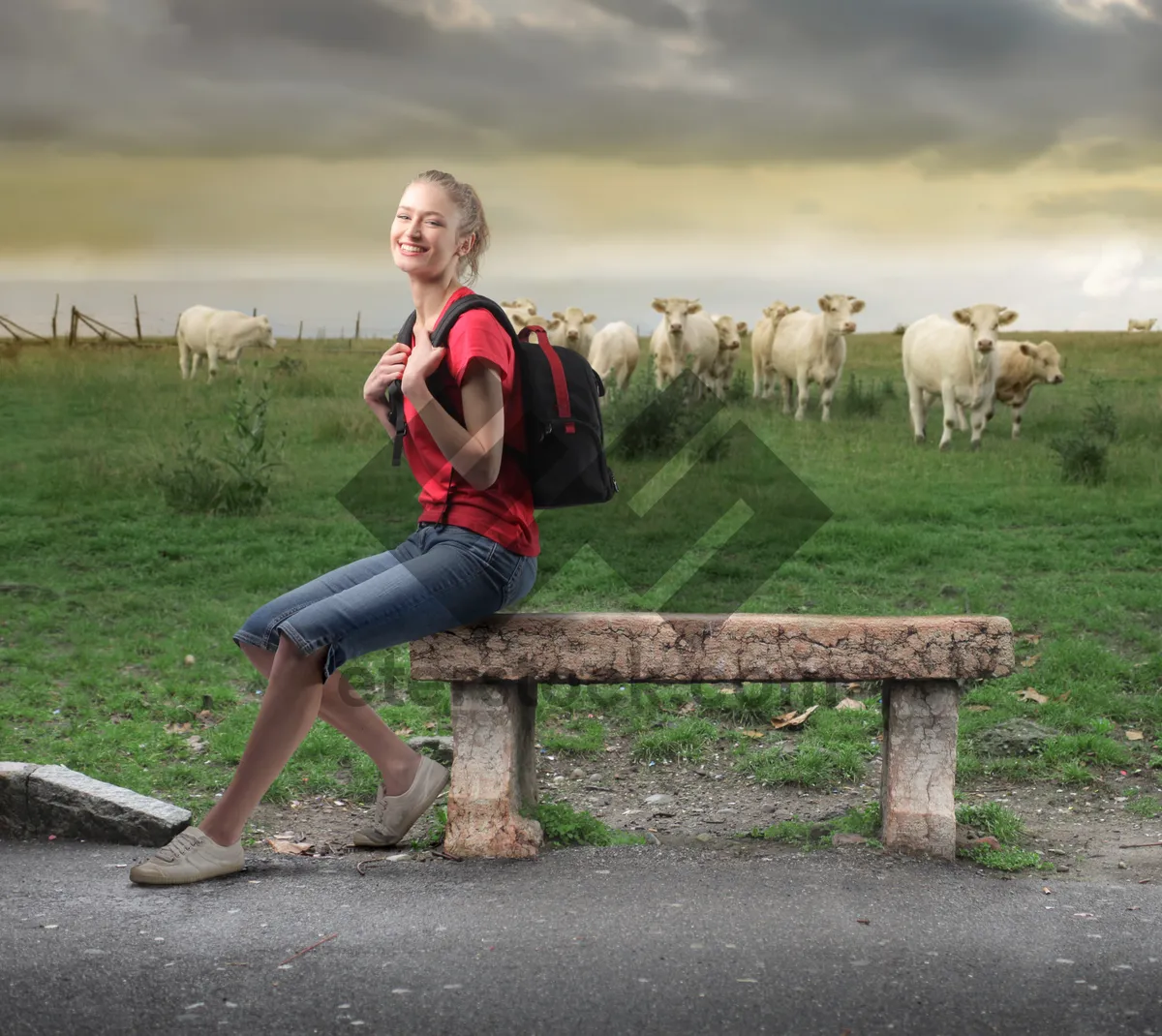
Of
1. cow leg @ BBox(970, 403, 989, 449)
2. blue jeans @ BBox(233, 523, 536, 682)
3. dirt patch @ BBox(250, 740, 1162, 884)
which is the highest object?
cow leg @ BBox(970, 403, 989, 449)

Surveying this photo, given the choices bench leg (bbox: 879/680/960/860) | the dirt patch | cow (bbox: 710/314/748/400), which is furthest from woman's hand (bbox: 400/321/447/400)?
cow (bbox: 710/314/748/400)

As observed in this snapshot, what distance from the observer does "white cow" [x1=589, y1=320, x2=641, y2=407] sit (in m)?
20.8

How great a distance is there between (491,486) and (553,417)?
0.95 ft

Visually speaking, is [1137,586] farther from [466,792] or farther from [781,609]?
[466,792]

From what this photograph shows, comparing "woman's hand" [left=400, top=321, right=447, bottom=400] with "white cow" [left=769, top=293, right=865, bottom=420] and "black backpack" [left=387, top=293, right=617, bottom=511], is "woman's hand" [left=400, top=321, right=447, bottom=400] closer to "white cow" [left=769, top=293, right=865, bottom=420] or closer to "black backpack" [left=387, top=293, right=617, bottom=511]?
"black backpack" [left=387, top=293, right=617, bottom=511]

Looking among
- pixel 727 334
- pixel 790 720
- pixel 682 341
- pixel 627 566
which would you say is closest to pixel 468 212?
pixel 790 720

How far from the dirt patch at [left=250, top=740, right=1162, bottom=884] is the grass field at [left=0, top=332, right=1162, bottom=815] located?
0.13 metres

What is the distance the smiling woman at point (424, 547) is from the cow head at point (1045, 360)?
1473cm

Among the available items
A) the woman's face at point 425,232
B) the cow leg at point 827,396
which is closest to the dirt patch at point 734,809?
the woman's face at point 425,232

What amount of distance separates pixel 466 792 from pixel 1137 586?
20.8 ft

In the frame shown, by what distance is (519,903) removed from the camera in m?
4.17

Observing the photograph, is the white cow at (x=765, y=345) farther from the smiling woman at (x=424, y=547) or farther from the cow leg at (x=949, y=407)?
the smiling woman at (x=424, y=547)

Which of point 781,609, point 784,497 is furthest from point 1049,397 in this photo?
point 781,609

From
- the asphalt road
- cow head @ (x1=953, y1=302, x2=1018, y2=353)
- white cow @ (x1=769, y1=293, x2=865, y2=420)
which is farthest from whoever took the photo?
white cow @ (x1=769, y1=293, x2=865, y2=420)
